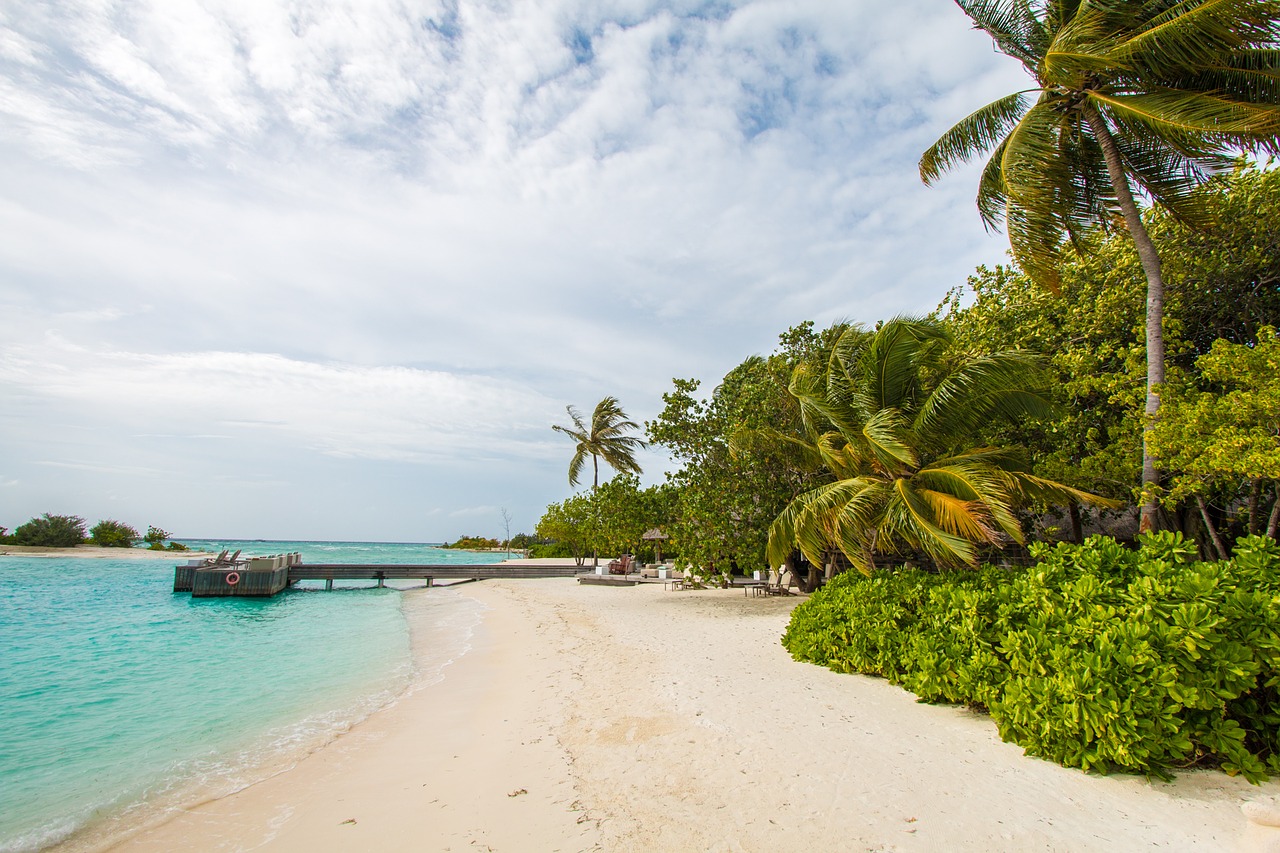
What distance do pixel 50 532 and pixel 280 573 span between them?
47.5 meters

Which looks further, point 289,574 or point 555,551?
point 555,551

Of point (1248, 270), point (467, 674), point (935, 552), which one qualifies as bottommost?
point (467, 674)

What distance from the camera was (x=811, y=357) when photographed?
1586 centimetres

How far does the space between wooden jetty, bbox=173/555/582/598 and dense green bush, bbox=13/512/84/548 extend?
4158 centimetres

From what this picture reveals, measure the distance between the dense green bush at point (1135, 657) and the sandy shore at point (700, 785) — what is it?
0.93 ft

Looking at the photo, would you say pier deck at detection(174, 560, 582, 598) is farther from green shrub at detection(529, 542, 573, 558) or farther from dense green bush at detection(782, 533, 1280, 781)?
dense green bush at detection(782, 533, 1280, 781)

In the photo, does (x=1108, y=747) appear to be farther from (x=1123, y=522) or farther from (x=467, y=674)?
(x=1123, y=522)

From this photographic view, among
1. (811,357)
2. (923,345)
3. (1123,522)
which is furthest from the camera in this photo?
(811,357)

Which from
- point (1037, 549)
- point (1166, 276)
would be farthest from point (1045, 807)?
point (1166, 276)

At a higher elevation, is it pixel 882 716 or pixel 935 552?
pixel 935 552

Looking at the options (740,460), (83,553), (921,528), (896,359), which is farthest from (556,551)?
(83,553)

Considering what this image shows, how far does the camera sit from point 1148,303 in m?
7.50

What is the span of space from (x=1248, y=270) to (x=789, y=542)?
8371mm

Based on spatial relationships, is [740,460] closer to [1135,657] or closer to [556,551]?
[1135,657]
